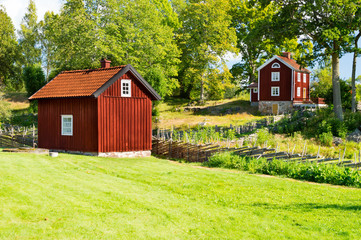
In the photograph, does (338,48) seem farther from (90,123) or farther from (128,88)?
(90,123)

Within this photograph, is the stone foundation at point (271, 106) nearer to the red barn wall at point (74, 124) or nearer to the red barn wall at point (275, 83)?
the red barn wall at point (275, 83)

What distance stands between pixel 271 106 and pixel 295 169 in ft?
108

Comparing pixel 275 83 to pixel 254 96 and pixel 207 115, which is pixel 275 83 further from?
pixel 207 115

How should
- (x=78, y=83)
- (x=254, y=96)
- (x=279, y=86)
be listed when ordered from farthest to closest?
(x=254, y=96)
(x=279, y=86)
(x=78, y=83)

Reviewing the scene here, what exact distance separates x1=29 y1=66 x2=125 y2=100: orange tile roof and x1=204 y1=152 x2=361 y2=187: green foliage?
27.0 ft

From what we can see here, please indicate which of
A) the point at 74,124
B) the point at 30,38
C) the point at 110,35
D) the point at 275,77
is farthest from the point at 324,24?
the point at 30,38

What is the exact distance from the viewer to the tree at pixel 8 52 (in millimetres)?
57594

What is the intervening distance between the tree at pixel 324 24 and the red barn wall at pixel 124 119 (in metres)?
19.3

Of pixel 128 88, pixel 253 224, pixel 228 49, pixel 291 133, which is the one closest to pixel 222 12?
pixel 228 49

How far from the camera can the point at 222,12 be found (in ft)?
167

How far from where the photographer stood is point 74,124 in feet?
70.6

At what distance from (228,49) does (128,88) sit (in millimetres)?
32464

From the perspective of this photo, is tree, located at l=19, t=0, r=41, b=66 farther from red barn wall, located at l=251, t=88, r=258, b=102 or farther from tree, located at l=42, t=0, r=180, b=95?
red barn wall, located at l=251, t=88, r=258, b=102

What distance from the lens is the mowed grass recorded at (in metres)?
7.78
